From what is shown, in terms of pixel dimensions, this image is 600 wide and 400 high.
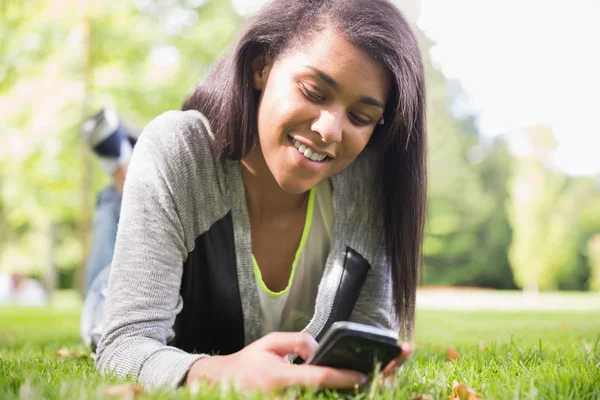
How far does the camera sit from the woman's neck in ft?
8.22

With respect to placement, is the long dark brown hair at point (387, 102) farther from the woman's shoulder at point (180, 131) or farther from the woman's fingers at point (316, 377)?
the woman's fingers at point (316, 377)

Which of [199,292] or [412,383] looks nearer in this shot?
[412,383]

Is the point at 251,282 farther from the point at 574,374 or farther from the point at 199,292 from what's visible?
the point at 574,374

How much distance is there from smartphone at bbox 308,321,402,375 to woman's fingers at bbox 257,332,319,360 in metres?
0.04

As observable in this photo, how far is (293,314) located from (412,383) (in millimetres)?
864

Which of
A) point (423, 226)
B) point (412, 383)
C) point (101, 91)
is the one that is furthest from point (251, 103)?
point (101, 91)

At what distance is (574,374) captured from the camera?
1.97 m

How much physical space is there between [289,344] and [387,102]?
1.08 meters

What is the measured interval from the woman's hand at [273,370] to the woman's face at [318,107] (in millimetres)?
727

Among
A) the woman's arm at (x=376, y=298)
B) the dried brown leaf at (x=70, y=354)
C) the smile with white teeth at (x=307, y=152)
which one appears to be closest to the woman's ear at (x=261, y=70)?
the smile with white teeth at (x=307, y=152)

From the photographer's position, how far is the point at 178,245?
223cm

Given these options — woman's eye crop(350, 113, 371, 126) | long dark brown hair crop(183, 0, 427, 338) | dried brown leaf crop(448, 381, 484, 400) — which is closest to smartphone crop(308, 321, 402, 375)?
dried brown leaf crop(448, 381, 484, 400)

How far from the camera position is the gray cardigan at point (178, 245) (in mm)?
1910

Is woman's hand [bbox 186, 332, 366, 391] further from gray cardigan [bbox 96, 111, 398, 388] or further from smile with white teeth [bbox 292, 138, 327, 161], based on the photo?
smile with white teeth [bbox 292, 138, 327, 161]
